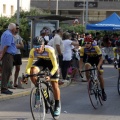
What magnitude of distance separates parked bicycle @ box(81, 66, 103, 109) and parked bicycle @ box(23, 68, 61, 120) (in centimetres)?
252

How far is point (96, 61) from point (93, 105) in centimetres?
116

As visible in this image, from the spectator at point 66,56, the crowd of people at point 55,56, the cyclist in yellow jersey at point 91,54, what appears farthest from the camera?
the spectator at point 66,56

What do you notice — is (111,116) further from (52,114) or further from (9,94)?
(9,94)

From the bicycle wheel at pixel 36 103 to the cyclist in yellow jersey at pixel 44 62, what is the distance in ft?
1.02

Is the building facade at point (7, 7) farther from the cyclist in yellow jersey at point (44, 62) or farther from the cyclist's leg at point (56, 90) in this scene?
the cyclist's leg at point (56, 90)

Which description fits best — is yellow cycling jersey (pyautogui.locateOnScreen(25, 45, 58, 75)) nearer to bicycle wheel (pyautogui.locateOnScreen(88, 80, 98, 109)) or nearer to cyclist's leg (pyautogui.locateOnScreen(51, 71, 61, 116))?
cyclist's leg (pyautogui.locateOnScreen(51, 71, 61, 116))

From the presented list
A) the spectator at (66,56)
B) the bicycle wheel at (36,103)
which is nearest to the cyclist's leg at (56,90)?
the bicycle wheel at (36,103)

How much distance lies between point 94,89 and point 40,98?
3123 millimetres

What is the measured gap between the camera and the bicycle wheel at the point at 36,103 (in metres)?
10.0

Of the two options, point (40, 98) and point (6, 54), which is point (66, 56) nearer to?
point (6, 54)

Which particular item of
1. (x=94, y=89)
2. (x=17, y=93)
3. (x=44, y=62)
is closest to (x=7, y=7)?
(x=17, y=93)

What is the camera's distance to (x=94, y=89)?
1292 centimetres

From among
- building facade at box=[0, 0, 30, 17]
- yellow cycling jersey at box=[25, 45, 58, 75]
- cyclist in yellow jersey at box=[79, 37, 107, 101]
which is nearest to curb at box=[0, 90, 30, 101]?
cyclist in yellow jersey at box=[79, 37, 107, 101]

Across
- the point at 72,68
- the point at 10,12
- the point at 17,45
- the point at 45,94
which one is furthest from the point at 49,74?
the point at 10,12
